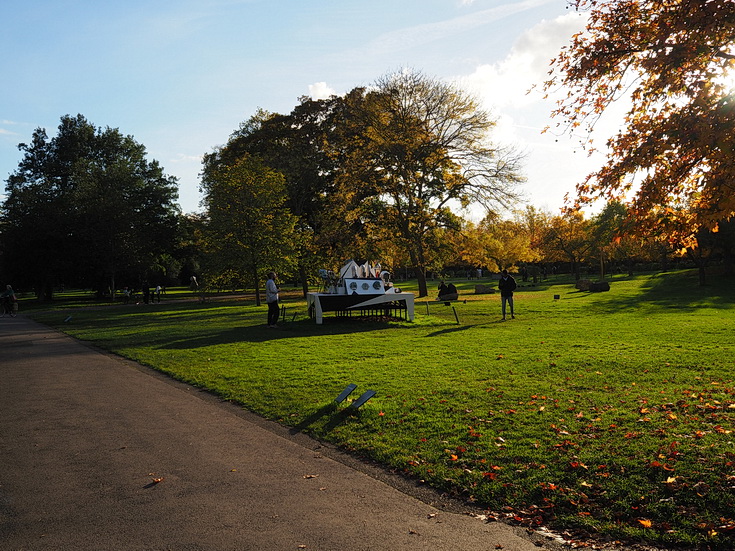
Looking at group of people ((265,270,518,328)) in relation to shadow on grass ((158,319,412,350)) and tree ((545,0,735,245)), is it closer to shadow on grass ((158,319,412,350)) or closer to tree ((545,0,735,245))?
shadow on grass ((158,319,412,350))

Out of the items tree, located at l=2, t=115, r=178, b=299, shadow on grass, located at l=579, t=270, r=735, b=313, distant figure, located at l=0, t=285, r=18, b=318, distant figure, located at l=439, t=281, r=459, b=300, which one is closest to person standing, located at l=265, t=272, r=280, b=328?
distant figure, located at l=439, t=281, r=459, b=300

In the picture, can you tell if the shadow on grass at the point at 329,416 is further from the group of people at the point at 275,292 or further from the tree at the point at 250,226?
the tree at the point at 250,226

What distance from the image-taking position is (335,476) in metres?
5.55

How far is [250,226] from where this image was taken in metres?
36.7

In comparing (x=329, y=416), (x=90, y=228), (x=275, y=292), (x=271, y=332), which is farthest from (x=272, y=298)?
(x=90, y=228)

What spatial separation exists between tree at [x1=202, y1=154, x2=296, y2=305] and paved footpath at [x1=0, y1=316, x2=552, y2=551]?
27.6m

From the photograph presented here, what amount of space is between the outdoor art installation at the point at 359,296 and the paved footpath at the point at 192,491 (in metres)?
13.5

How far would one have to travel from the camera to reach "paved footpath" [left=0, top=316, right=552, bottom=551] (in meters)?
4.18

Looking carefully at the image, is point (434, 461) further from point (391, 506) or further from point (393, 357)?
point (393, 357)

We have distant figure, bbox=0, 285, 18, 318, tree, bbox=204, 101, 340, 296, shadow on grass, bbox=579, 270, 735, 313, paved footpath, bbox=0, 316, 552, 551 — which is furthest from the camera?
tree, bbox=204, 101, 340, 296

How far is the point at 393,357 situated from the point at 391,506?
838 cm

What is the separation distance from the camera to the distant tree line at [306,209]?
1357 inches

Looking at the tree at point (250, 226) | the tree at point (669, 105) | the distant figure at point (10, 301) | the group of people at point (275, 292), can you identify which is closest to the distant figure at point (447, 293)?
the group of people at point (275, 292)

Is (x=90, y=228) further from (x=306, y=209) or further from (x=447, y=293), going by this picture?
(x=447, y=293)
